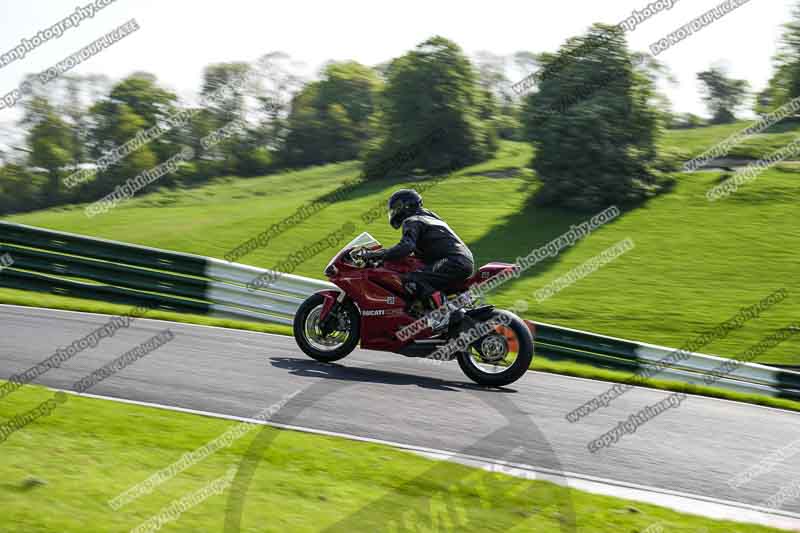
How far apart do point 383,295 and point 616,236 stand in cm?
1549

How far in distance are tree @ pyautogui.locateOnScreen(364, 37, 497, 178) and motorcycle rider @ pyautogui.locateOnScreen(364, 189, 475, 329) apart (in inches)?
853

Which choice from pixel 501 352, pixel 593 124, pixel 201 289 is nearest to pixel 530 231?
pixel 593 124

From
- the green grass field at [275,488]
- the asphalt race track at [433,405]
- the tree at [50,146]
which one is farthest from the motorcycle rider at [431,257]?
the tree at [50,146]

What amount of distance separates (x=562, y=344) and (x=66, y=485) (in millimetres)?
8390

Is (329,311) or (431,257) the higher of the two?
(431,257)

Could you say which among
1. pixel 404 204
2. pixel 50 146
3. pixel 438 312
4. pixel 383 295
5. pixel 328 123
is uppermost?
pixel 328 123

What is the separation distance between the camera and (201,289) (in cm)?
1278

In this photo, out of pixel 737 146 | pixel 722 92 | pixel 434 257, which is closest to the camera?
pixel 434 257

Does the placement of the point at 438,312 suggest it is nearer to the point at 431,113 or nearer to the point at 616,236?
the point at 616,236

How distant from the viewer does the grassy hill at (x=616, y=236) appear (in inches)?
723

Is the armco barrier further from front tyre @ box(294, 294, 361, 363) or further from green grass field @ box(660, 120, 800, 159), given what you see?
green grass field @ box(660, 120, 800, 159)

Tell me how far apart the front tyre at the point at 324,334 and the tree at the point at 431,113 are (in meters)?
21.6

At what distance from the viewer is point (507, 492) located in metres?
5.42

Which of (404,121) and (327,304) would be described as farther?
(404,121)
